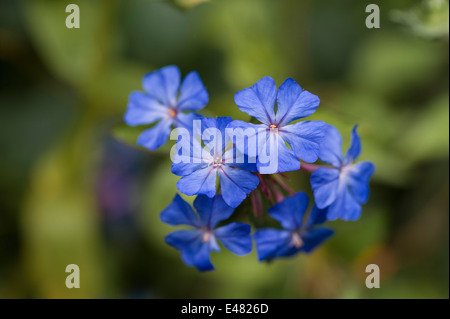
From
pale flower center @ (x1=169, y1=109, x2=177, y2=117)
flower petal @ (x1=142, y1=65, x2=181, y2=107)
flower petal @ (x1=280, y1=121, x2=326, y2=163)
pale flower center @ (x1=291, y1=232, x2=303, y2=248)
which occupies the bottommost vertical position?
pale flower center @ (x1=291, y1=232, x2=303, y2=248)

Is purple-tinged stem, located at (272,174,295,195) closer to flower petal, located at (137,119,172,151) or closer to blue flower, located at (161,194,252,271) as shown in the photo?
blue flower, located at (161,194,252,271)

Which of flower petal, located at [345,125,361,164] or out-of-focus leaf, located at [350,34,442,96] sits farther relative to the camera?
out-of-focus leaf, located at [350,34,442,96]

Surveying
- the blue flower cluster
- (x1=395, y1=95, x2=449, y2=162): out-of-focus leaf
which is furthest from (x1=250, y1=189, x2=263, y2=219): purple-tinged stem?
(x1=395, y1=95, x2=449, y2=162): out-of-focus leaf

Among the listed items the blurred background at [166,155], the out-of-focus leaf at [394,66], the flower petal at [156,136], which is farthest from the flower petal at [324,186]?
the out-of-focus leaf at [394,66]

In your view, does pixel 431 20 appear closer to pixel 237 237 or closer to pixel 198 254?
pixel 237 237

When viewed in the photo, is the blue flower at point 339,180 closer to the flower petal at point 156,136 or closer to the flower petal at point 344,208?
the flower petal at point 344,208

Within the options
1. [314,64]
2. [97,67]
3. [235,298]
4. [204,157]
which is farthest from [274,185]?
[314,64]

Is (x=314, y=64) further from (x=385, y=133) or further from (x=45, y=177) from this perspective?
(x=45, y=177)
